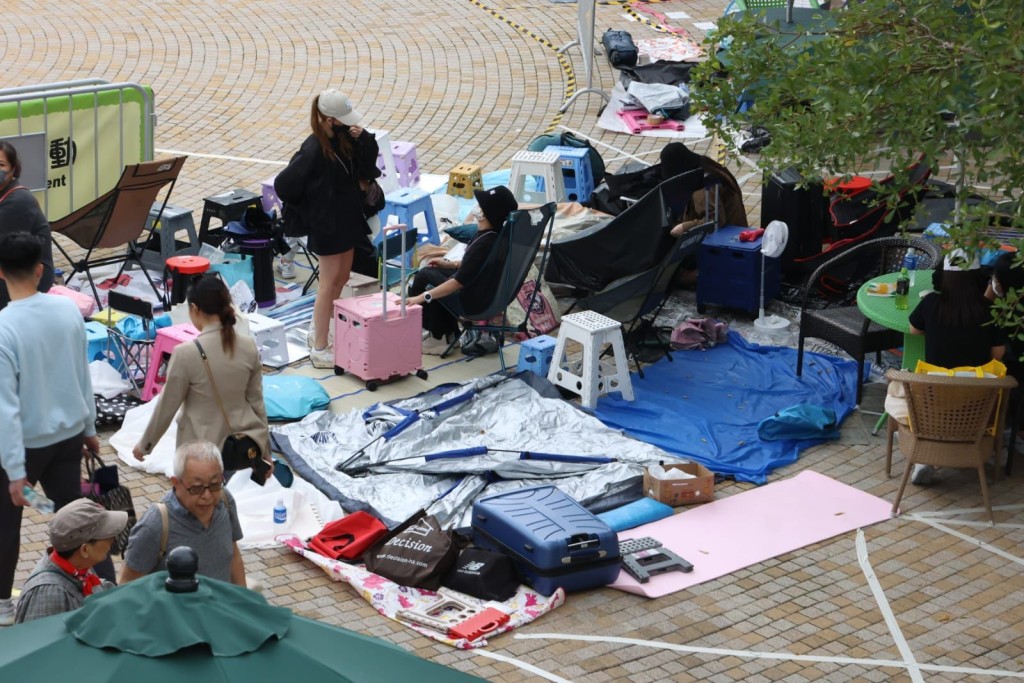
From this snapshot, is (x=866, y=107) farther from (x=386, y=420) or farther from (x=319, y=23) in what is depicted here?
(x=319, y=23)

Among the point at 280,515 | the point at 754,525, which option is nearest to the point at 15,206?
the point at 280,515

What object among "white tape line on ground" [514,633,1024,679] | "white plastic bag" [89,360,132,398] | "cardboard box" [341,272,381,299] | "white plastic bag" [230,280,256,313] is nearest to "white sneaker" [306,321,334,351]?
"cardboard box" [341,272,381,299]

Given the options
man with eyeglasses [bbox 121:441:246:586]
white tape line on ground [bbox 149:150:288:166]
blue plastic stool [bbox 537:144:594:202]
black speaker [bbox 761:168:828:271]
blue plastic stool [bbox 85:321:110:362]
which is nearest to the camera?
man with eyeglasses [bbox 121:441:246:586]

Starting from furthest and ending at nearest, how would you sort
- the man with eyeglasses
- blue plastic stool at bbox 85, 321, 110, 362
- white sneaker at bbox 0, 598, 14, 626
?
blue plastic stool at bbox 85, 321, 110, 362, white sneaker at bbox 0, 598, 14, 626, the man with eyeglasses

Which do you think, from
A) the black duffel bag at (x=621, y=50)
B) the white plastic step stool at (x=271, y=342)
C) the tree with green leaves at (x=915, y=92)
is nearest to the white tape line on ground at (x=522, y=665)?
the tree with green leaves at (x=915, y=92)

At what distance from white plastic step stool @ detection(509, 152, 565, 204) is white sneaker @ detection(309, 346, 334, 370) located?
10.2 feet

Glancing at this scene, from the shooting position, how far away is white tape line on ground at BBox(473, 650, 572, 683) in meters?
6.78

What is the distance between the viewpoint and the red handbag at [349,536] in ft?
25.3

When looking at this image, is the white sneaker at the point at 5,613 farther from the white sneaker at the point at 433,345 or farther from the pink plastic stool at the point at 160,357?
the white sneaker at the point at 433,345

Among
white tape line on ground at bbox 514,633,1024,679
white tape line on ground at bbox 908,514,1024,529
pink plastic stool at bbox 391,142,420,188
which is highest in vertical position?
pink plastic stool at bbox 391,142,420,188

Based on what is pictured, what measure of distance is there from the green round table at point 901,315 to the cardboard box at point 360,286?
345cm

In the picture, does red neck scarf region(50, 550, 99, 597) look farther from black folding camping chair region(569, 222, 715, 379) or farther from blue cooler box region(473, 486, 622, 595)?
black folding camping chair region(569, 222, 715, 379)

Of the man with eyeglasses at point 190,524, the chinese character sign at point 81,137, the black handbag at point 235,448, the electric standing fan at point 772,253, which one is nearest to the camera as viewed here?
the man with eyeglasses at point 190,524

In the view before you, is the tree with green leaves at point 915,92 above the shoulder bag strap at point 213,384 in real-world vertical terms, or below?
above
